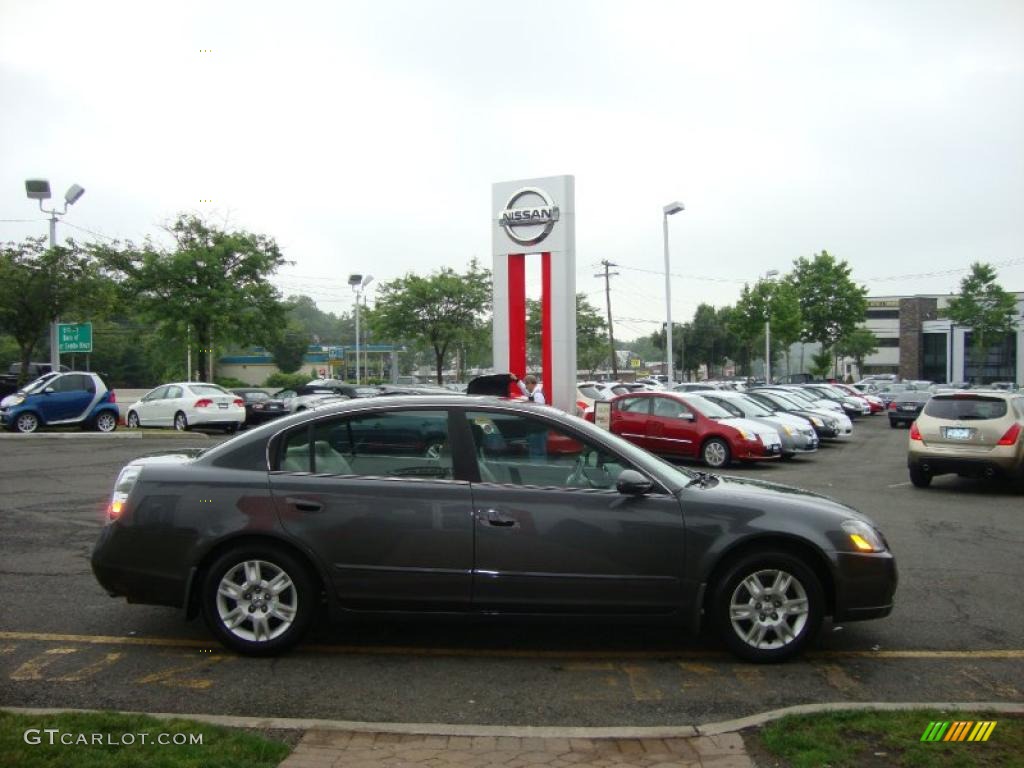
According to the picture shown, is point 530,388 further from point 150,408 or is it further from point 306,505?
point 150,408

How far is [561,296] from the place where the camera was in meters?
18.9

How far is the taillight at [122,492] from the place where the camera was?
521 centimetres

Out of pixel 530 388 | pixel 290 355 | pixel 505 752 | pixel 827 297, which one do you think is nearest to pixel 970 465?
pixel 530 388

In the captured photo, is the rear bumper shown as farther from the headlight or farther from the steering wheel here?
the steering wheel

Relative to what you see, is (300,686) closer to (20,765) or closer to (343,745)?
(343,745)

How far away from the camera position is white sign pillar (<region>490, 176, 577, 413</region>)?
1884 centimetres

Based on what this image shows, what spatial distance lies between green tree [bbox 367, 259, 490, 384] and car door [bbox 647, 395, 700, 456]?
22589mm

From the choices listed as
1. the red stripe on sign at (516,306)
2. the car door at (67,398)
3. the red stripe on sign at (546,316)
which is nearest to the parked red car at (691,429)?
the red stripe on sign at (546,316)

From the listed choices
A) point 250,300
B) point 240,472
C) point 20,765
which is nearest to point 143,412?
point 250,300

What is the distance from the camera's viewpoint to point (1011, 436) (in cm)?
1245

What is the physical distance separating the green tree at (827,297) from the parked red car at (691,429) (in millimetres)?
32131

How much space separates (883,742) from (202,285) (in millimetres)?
29156

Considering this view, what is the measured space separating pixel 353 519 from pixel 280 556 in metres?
0.48

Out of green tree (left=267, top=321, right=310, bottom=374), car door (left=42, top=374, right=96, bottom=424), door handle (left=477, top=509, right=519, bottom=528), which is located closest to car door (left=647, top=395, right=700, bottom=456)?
door handle (left=477, top=509, right=519, bottom=528)
